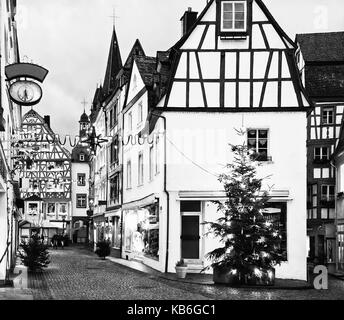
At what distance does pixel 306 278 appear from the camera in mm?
21719

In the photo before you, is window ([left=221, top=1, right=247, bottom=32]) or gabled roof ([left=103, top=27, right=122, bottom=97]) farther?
gabled roof ([left=103, top=27, right=122, bottom=97])

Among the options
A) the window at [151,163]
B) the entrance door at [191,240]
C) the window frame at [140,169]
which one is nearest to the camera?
the entrance door at [191,240]

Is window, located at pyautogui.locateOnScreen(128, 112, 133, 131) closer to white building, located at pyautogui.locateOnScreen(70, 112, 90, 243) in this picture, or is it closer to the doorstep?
the doorstep

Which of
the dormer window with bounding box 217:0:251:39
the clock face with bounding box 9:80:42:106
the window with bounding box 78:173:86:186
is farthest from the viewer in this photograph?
the window with bounding box 78:173:86:186

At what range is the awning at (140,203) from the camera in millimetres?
24575

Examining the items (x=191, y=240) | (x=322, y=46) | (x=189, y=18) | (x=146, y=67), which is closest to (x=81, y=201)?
(x=322, y=46)

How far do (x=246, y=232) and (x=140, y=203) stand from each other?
10335 mm

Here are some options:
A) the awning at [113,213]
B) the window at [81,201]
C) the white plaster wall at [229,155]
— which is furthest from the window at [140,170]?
the window at [81,201]

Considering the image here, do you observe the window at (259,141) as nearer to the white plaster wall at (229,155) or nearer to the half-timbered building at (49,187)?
the white plaster wall at (229,155)

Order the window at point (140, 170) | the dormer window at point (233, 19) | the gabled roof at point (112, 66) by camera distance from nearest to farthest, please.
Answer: the dormer window at point (233, 19), the window at point (140, 170), the gabled roof at point (112, 66)

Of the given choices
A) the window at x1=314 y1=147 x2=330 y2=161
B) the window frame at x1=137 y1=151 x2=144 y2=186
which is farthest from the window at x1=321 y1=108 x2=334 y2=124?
the window frame at x1=137 y1=151 x2=144 y2=186

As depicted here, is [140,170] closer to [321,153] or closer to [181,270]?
[321,153]

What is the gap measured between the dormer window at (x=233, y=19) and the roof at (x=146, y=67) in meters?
5.60

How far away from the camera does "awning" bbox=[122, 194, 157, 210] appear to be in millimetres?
24575
